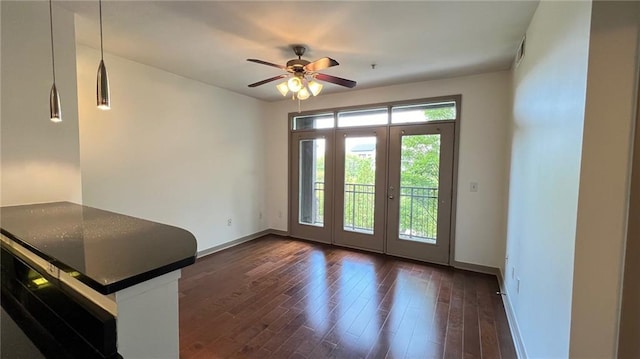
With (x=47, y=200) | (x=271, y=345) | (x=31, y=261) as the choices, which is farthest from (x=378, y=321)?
(x=47, y=200)

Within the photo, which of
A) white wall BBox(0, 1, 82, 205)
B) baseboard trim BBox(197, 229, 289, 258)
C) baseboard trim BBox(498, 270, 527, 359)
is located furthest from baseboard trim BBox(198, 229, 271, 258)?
baseboard trim BBox(498, 270, 527, 359)

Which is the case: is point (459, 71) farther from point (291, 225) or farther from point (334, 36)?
point (291, 225)

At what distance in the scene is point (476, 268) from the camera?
3.65 metres

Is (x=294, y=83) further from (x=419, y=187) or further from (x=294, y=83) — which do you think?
(x=419, y=187)

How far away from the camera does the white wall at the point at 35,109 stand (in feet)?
6.42

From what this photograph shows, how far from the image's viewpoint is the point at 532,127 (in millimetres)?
2021

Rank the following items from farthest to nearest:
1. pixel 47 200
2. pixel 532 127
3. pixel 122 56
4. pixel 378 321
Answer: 1. pixel 122 56
2. pixel 378 321
3. pixel 47 200
4. pixel 532 127

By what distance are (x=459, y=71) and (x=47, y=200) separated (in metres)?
4.43

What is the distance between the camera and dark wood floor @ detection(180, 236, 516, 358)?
6.92 feet

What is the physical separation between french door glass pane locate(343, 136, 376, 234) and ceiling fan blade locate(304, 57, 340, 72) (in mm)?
2082

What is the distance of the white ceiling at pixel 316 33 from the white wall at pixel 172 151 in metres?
0.35

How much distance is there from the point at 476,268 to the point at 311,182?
286 centimetres

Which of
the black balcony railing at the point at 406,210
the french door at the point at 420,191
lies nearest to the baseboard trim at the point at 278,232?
the black balcony railing at the point at 406,210

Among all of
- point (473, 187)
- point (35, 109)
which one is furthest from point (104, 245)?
point (473, 187)
